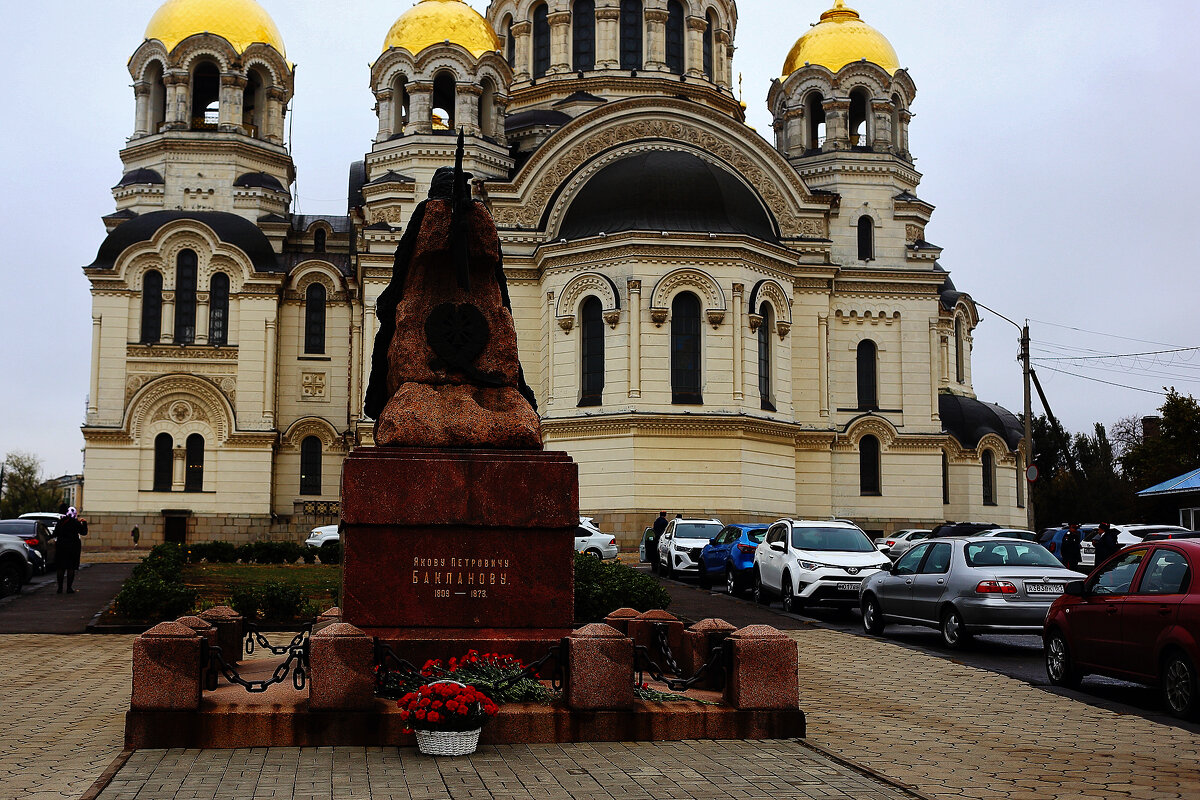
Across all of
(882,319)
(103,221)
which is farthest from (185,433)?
(882,319)

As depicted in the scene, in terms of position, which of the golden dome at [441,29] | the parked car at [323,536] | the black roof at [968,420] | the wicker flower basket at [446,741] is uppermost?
the golden dome at [441,29]

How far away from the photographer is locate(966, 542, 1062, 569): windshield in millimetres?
16312

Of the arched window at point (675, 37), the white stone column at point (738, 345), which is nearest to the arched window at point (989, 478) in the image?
the white stone column at point (738, 345)

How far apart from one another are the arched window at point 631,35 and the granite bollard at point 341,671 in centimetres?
4018

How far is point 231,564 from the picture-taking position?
32594 mm

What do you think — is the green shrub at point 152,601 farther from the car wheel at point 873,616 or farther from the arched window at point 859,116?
the arched window at point 859,116

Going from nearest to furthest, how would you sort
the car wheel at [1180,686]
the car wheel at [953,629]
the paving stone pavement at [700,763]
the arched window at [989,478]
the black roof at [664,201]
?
1. the paving stone pavement at [700,763]
2. the car wheel at [1180,686]
3. the car wheel at [953,629]
4. the black roof at [664,201]
5. the arched window at [989,478]

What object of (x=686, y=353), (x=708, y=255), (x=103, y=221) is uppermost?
(x=103, y=221)

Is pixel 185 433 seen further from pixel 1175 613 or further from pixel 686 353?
pixel 1175 613

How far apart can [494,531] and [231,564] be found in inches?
962

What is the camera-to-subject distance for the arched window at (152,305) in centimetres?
4256

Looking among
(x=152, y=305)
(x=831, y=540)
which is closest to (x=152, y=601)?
(x=831, y=540)

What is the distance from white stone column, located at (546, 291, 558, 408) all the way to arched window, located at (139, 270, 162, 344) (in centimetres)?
1371

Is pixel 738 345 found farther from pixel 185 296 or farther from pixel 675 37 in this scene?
pixel 185 296
